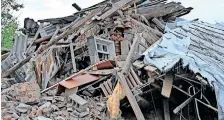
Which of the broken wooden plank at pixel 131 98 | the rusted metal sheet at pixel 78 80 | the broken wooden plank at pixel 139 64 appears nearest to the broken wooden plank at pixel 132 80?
the broken wooden plank at pixel 131 98

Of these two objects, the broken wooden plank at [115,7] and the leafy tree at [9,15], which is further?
the leafy tree at [9,15]

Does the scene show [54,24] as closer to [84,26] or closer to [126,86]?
[84,26]

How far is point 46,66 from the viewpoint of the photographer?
852 cm

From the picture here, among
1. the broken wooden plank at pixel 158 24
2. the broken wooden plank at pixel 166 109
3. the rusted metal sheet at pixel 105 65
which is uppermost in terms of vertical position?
the broken wooden plank at pixel 158 24

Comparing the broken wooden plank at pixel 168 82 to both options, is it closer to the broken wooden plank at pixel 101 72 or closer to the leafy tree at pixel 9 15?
the broken wooden plank at pixel 101 72

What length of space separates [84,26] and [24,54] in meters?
2.08

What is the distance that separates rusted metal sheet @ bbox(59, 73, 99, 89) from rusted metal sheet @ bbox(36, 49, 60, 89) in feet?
2.35

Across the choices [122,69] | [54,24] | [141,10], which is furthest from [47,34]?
[122,69]

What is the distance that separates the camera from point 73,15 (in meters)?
12.3

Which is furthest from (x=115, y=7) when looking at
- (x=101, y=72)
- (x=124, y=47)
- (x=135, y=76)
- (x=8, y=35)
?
(x=8, y=35)

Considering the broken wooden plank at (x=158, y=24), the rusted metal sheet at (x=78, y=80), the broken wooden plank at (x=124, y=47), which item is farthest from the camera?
the broken wooden plank at (x=158, y=24)

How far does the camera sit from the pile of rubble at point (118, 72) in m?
6.79

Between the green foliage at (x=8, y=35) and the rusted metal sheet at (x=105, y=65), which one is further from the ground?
the rusted metal sheet at (x=105, y=65)

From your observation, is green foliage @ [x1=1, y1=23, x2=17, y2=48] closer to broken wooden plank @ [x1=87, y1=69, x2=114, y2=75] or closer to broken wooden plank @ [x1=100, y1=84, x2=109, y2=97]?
broken wooden plank @ [x1=87, y1=69, x2=114, y2=75]
